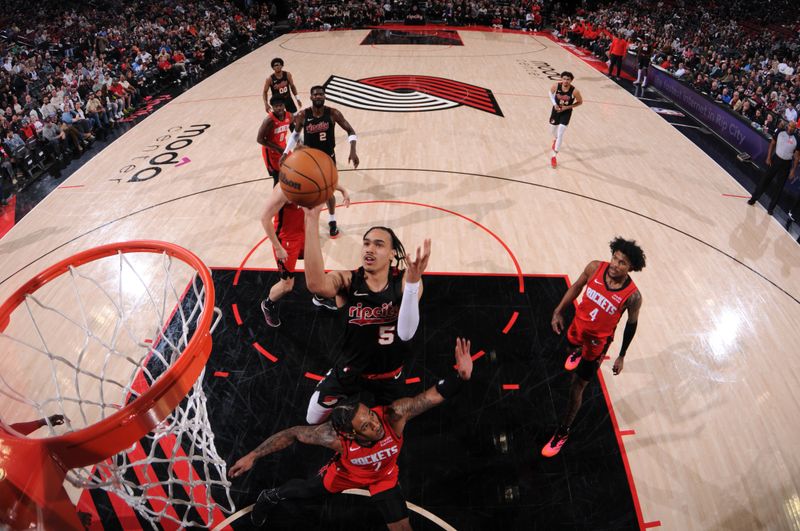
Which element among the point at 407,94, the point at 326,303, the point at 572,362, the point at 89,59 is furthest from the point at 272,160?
the point at 89,59

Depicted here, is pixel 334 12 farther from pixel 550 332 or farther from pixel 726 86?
pixel 550 332

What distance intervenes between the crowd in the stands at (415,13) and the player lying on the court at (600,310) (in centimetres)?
2199

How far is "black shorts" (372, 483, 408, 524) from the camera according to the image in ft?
9.89

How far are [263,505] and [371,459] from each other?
3.24 feet

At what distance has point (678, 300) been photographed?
552 cm

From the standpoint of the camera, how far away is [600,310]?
367 centimetres

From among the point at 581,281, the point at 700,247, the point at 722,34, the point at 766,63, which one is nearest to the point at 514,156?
the point at 700,247

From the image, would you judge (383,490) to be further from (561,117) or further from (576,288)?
(561,117)

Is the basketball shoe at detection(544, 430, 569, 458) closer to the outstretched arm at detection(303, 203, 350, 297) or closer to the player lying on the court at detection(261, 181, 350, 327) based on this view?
the outstretched arm at detection(303, 203, 350, 297)

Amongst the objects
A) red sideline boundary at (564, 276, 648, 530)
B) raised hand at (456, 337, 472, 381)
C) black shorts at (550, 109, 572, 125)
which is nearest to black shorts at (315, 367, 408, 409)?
raised hand at (456, 337, 472, 381)

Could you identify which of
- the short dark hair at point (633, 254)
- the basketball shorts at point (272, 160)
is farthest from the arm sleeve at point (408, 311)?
the basketball shorts at point (272, 160)

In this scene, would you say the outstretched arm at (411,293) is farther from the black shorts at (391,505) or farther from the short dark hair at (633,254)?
the short dark hair at (633,254)

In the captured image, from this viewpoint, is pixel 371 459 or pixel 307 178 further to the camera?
pixel 307 178

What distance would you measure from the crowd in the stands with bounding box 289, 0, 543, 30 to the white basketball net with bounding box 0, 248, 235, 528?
1991cm
